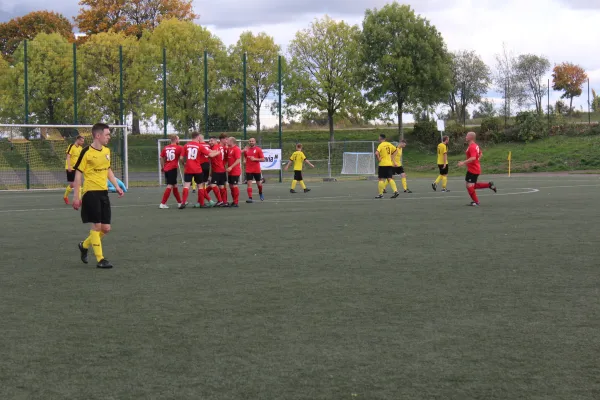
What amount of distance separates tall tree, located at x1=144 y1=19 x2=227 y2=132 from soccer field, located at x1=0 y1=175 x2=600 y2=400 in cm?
2674

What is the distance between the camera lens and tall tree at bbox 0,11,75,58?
7156 cm

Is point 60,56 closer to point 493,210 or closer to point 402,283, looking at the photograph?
point 493,210

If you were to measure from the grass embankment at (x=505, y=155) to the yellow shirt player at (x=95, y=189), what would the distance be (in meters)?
29.6

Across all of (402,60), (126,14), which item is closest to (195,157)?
(402,60)

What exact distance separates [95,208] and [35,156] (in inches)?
938

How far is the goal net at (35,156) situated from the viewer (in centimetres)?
3080

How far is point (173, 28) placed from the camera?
4622 cm

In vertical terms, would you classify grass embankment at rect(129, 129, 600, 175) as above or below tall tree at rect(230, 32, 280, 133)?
below

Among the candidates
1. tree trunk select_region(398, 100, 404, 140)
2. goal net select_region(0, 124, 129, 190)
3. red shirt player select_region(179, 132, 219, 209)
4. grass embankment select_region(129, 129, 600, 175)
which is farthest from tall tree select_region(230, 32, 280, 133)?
red shirt player select_region(179, 132, 219, 209)

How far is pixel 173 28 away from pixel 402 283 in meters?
40.8

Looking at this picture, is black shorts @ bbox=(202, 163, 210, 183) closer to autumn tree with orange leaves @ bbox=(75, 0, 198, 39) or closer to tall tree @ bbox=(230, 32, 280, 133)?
tall tree @ bbox=(230, 32, 280, 133)

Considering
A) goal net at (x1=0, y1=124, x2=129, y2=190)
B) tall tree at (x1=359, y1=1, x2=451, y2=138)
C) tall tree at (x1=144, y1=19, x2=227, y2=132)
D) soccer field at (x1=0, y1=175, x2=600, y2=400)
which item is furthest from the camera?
tall tree at (x1=359, y1=1, x2=451, y2=138)

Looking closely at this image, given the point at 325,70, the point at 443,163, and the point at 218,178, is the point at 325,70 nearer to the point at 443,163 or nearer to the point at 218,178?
the point at 443,163

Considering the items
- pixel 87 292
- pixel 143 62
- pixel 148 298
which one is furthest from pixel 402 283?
pixel 143 62
